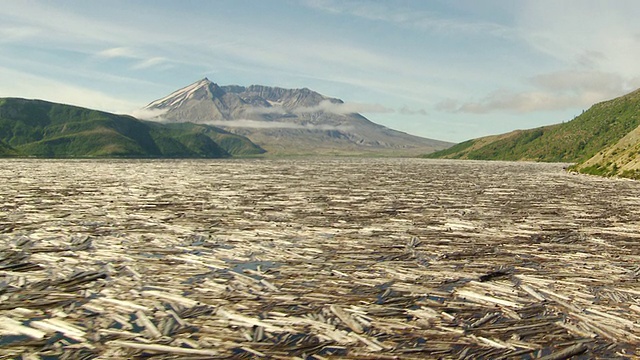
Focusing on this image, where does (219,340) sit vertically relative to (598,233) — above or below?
below

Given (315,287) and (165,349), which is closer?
(165,349)

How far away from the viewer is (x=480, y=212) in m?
26.7

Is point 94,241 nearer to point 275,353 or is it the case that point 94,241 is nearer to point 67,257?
point 67,257

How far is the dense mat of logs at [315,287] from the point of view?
27.0 feet

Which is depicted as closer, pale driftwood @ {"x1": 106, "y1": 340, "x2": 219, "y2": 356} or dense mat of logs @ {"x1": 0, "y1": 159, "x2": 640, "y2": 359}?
pale driftwood @ {"x1": 106, "y1": 340, "x2": 219, "y2": 356}

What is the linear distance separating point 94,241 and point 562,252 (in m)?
16.3

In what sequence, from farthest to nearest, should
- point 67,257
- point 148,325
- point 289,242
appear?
1. point 289,242
2. point 67,257
3. point 148,325

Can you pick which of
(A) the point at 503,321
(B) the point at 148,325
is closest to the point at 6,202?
(B) the point at 148,325

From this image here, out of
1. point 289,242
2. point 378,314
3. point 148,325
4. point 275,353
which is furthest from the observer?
point 289,242

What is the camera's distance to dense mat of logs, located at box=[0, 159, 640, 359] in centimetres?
824

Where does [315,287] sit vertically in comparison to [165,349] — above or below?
above

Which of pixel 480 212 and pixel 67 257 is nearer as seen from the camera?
pixel 67 257

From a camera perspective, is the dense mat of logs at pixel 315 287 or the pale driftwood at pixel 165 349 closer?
the pale driftwood at pixel 165 349

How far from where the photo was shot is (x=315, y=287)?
37.9 ft
